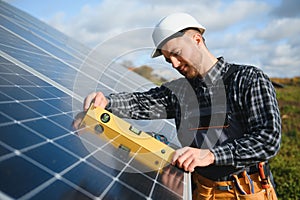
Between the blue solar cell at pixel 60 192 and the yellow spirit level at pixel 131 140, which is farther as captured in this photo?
the yellow spirit level at pixel 131 140

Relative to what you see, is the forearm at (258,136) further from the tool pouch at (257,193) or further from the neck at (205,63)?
the neck at (205,63)

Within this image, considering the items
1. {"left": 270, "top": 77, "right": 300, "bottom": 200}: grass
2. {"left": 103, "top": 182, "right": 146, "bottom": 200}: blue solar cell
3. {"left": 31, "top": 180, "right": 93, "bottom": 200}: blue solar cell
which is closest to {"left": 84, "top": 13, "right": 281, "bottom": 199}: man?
{"left": 103, "top": 182, "right": 146, "bottom": 200}: blue solar cell

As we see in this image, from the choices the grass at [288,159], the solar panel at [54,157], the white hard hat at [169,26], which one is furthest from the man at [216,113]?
the grass at [288,159]

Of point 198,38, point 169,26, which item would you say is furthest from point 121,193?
point 198,38

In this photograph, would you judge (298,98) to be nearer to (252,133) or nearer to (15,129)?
(252,133)

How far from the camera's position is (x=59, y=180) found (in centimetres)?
142

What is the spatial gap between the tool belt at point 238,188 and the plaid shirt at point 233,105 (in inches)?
13.8

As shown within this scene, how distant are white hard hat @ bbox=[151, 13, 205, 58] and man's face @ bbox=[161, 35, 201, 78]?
58 millimetres

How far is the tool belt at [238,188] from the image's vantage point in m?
2.74

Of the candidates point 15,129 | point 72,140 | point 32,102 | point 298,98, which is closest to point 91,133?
point 72,140

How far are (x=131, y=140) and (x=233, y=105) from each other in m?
0.99

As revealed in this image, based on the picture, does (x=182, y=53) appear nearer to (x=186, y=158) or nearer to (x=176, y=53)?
(x=176, y=53)

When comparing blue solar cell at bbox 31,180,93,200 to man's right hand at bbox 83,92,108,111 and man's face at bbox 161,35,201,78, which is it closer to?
man's right hand at bbox 83,92,108,111

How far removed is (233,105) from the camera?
269 centimetres
